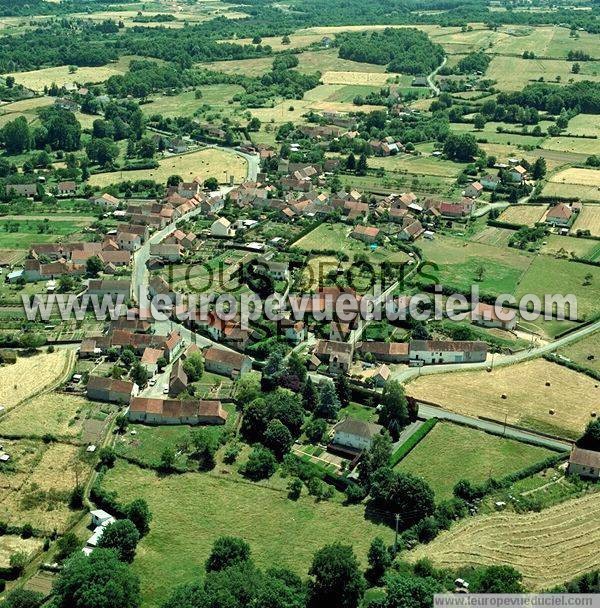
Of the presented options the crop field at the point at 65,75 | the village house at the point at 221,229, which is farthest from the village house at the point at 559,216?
the crop field at the point at 65,75

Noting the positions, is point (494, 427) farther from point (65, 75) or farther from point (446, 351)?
point (65, 75)

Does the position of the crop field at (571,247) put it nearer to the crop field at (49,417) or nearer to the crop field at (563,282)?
the crop field at (563,282)

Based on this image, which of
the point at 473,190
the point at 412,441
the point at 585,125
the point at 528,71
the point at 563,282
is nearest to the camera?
the point at 412,441

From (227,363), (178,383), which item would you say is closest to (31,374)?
(178,383)

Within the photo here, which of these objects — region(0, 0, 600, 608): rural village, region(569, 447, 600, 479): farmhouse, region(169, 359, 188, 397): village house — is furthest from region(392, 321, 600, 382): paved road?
region(169, 359, 188, 397): village house

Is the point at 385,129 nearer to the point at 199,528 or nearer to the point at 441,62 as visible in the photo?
the point at 441,62

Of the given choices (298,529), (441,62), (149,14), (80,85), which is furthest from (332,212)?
(149,14)
